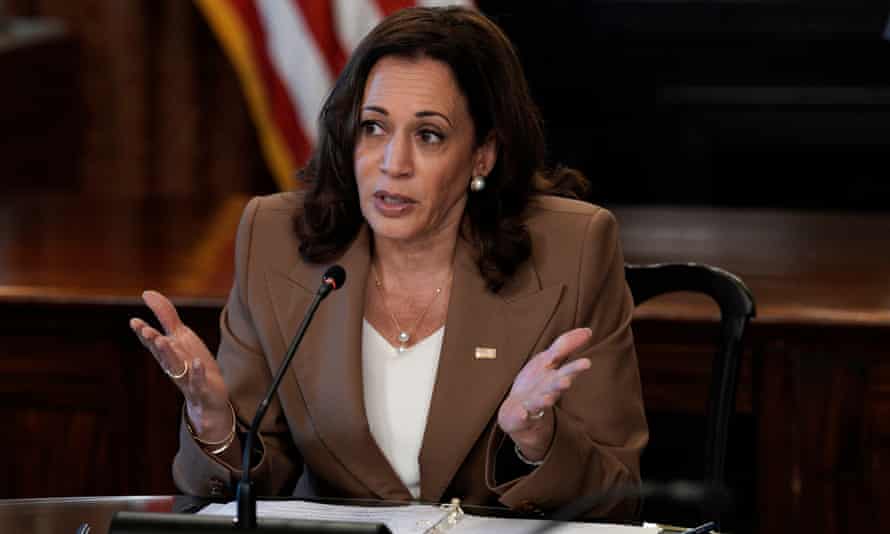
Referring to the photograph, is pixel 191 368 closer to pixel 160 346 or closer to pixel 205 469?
pixel 160 346

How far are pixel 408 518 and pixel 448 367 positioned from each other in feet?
1.22

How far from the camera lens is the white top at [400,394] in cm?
205

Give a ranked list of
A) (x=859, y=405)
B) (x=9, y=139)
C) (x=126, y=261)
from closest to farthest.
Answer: (x=859, y=405), (x=126, y=261), (x=9, y=139)

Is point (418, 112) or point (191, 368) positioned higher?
point (418, 112)

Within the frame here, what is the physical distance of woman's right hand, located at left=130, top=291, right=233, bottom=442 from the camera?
1772 mm

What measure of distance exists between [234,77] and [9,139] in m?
0.80

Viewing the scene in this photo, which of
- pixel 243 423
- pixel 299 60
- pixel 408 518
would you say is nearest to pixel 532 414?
pixel 408 518

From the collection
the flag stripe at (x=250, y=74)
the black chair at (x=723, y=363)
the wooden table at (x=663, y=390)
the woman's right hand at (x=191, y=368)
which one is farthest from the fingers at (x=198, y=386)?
the flag stripe at (x=250, y=74)

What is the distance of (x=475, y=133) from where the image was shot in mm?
2135

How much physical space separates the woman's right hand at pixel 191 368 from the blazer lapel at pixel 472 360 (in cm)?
29

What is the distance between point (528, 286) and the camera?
83.4 inches

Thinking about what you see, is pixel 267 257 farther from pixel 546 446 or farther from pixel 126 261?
pixel 126 261

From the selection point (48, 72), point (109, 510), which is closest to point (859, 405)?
point (109, 510)

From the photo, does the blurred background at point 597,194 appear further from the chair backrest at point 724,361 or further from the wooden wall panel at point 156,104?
the chair backrest at point 724,361
